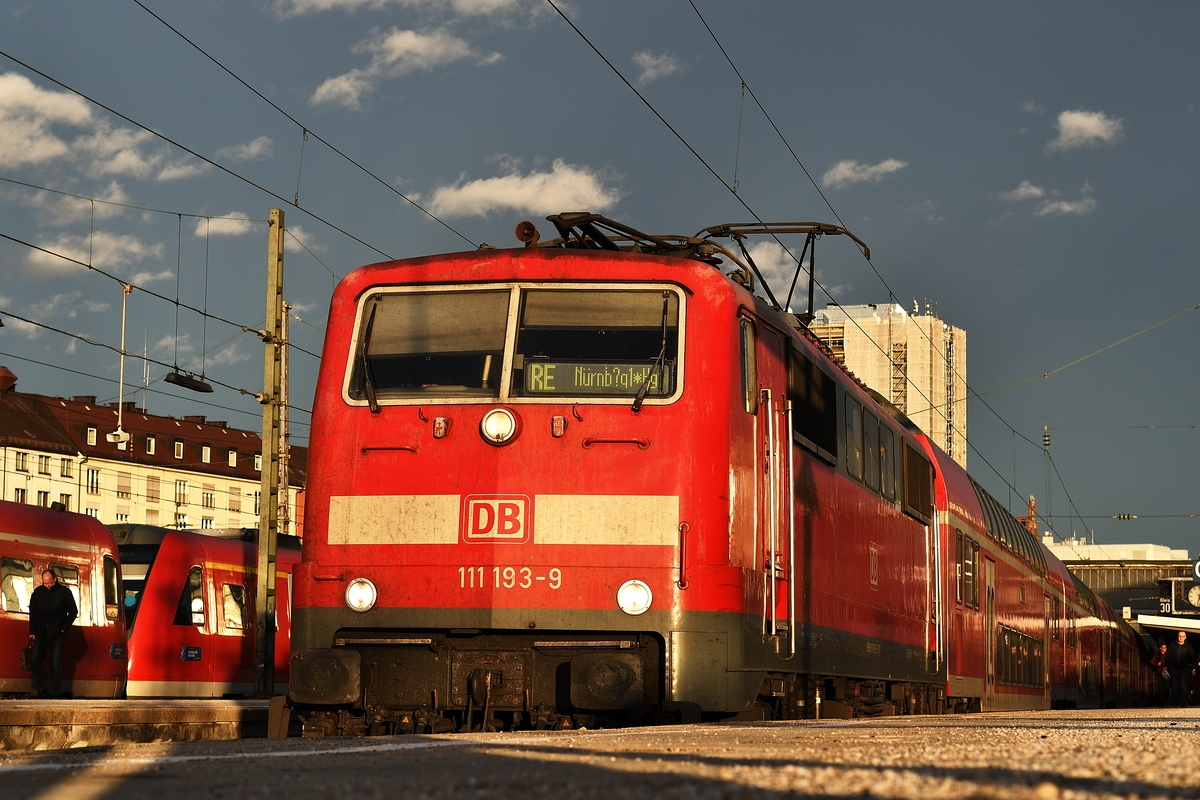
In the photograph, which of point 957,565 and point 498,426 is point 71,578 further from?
point 498,426

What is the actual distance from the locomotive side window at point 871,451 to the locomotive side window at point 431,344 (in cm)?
454

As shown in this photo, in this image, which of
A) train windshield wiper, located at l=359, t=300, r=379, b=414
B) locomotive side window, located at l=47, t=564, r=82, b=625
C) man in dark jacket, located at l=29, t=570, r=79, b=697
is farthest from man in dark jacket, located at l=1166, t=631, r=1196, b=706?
train windshield wiper, located at l=359, t=300, r=379, b=414

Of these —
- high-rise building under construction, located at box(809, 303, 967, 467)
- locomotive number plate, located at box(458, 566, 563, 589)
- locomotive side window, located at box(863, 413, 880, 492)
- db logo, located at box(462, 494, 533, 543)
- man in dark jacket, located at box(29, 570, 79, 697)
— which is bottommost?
man in dark jacket, located at box(29, 570, 79, 697)

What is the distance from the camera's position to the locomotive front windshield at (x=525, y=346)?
8.99m

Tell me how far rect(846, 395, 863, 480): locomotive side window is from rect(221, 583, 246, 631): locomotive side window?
41.8ft

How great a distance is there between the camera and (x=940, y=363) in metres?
105

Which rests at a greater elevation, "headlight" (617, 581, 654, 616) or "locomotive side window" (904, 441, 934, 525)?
"locomotive side window" (904, 441, 934, 525)

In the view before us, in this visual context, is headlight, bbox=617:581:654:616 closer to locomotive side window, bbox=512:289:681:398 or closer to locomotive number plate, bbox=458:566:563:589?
locomotive number plate, bbox=458:566:563:589

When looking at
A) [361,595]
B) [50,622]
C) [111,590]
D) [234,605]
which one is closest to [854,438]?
[361,595]

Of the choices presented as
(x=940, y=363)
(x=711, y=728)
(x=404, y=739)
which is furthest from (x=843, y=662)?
(x=940, y=363)

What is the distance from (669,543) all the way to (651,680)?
774 millimetres

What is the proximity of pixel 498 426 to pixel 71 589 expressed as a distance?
1098 cm

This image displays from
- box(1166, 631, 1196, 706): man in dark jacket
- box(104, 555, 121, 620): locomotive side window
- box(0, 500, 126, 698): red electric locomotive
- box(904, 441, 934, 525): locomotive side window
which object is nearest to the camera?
box(904, 441, 934, 525): locomotive side window

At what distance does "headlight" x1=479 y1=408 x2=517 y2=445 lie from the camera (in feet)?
28.8
